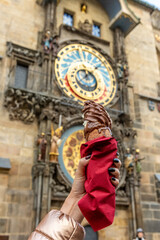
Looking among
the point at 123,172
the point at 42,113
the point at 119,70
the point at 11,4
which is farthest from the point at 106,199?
the point at 11,4

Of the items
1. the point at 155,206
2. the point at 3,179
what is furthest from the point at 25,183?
the point at 155,206

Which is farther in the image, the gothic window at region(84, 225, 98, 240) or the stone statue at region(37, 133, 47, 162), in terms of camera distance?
the gothic window at region(84, 225, 98, 240)

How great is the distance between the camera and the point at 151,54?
9.84 meters

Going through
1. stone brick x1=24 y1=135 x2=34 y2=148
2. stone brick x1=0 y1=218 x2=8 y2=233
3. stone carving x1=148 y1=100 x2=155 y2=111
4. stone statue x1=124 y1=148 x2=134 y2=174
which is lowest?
stone brick x1=0 y1=218 x2=8 y2=233

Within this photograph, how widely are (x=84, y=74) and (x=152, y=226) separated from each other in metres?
5.32

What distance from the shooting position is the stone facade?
5.22m

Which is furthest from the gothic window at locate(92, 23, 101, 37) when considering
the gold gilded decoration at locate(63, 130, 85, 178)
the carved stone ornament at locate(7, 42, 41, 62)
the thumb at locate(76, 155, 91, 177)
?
the thumb at locate(76, 155, 91, 177)

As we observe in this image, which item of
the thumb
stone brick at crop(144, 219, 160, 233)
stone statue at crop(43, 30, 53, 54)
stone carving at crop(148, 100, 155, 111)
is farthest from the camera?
stone carving at crop(148, 100, 155, 111)

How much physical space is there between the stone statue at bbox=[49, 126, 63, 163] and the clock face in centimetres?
155

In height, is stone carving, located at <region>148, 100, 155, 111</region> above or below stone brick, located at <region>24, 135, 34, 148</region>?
above

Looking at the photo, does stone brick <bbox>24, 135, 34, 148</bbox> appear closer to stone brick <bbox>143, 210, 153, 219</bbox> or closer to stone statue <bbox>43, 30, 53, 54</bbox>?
stone statue <bbox>43, 30, 53, 54</bbox>

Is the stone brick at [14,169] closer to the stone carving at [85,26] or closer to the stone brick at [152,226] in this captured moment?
the stone brick at [152,226]

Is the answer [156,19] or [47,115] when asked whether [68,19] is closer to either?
[47,115]

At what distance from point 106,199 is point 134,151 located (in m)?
6.07
